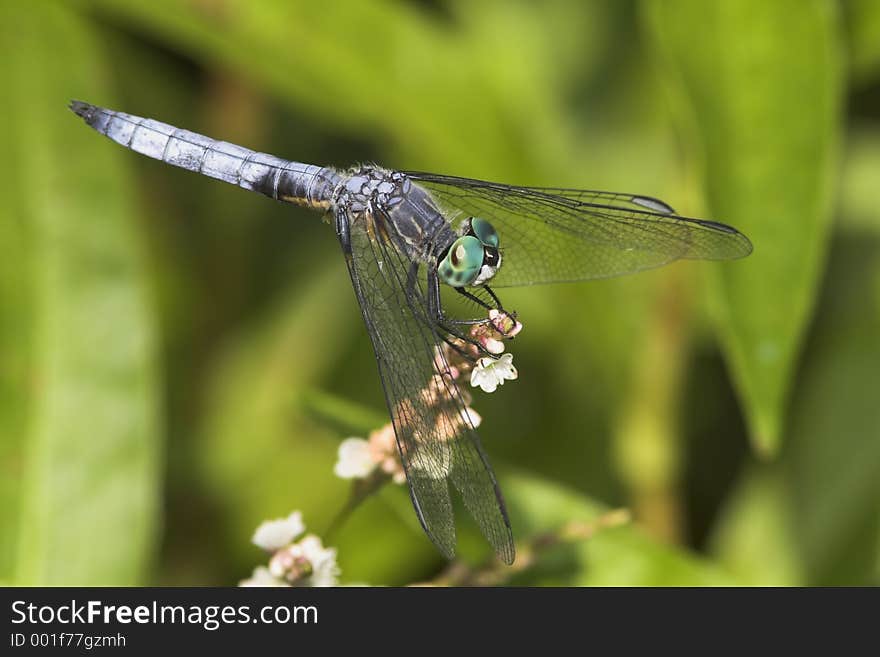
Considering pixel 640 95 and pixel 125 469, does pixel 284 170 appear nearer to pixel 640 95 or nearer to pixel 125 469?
pixel 125 469

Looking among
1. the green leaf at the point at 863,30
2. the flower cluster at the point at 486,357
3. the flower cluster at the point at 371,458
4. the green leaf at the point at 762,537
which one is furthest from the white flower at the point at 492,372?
the green leaf at the point at 863,30

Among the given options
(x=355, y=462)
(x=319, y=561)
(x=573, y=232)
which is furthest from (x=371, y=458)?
(x=573, y=232)

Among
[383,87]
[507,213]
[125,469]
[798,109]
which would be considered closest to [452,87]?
[383,87]

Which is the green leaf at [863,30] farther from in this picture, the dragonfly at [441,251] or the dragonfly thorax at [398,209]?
the dragonfly thorax at [398,209]

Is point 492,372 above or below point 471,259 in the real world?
below

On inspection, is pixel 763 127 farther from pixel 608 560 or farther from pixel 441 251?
pixel 608 560

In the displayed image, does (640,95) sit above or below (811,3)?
above

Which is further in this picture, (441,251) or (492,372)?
(441,251)
